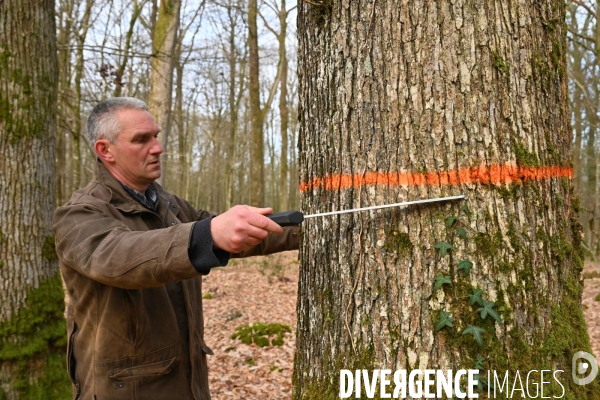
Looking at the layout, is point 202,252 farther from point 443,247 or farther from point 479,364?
point 479,364

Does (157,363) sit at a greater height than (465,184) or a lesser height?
lesser

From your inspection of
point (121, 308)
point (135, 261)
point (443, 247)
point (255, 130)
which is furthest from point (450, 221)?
point (255, 130)

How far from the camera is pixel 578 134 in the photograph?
18641 mm

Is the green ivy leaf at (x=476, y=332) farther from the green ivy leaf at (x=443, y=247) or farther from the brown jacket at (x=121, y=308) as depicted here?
the brown jacket at (x=121, y=308)

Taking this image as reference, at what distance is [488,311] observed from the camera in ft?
5.63

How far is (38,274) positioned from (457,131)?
3797 millimetres

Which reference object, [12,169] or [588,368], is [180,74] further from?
[588,368]

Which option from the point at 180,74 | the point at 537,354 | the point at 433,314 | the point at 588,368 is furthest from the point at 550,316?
the point at 180,74

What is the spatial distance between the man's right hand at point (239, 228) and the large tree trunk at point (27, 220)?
3.18 metres

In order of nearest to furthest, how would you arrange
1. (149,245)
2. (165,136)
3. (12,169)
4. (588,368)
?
(149,245)
(588,368)
(12,169)
(165,136)

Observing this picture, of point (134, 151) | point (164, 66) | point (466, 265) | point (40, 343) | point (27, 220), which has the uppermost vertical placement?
point (164, 66)

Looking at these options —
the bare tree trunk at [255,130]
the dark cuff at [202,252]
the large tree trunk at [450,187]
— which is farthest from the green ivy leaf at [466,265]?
the bare tree trunk at [255,130]

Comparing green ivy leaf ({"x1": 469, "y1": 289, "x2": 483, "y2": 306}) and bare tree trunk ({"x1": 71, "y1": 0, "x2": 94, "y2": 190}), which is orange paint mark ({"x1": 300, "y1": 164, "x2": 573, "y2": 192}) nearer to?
green ivy leaf ({"x1": 469, "y1": 289, "x2": 483, "y2": 306})

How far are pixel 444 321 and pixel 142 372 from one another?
1401 millimetres
